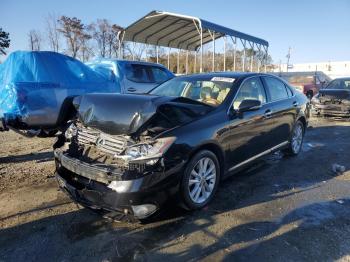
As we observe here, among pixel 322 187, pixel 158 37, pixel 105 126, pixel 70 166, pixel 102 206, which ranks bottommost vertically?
pixel 322 187

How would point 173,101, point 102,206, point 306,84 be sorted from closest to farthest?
point 102,206 < point 173,101 < point 306,84

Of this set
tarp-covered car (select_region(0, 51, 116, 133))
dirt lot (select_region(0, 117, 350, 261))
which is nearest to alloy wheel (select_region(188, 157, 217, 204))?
dirt lot (select_region(0, 117, 350, 261))

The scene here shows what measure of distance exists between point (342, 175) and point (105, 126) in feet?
13.1

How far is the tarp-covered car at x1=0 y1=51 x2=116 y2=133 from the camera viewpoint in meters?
5.74

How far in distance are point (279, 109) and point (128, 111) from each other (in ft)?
10.1

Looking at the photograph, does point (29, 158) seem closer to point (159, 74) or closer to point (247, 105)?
point (247, 105)

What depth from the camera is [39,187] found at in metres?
4.89

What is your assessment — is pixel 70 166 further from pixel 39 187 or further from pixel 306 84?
pixel 306 84

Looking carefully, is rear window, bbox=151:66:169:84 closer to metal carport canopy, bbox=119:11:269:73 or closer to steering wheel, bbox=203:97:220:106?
steering wheel, bbox=203:97:220:106

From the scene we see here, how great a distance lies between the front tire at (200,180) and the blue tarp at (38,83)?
10.9 feet

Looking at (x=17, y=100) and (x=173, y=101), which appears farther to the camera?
(x=17, y=100)

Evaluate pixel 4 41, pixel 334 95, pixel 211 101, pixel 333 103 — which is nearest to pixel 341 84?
pixel 334 95

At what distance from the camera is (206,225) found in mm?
3746

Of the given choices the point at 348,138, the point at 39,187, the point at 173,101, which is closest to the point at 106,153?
the point at 173,101
